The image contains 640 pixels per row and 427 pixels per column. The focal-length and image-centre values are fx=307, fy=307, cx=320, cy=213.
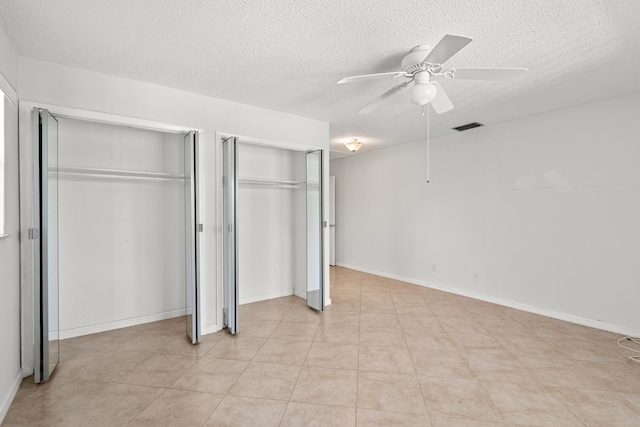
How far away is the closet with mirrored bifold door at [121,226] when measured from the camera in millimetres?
3002

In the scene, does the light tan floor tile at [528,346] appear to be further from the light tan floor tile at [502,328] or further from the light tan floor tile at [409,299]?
the light tan floor tile at [409,299]

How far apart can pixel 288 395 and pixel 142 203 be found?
2.61 metres

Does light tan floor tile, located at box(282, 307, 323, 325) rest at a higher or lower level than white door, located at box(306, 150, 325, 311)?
lower

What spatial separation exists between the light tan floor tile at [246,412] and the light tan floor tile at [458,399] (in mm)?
1008

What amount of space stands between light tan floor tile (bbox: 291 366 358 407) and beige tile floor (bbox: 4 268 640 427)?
1 cm

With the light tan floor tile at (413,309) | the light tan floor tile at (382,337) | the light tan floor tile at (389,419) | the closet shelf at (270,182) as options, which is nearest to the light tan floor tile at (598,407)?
the light tan floor tile at (389,419)

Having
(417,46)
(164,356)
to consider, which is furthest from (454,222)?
(164,356)

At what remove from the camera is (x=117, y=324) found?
131 inches

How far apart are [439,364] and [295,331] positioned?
57.6 inches

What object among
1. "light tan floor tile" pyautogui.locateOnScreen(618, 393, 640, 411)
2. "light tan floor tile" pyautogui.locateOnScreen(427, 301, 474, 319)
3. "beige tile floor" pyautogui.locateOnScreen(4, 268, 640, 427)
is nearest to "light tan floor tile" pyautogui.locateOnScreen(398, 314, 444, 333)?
"beige tile floor" pyautogui.locateOnScreen(4, 268, 640, 427)

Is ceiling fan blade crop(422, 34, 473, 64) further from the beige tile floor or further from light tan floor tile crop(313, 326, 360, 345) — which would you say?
light tan floor tile crop(313, 326, 360, 345)

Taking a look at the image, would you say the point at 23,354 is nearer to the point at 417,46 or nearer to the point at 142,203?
the point at 142,203

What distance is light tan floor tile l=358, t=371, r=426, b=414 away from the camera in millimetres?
2043

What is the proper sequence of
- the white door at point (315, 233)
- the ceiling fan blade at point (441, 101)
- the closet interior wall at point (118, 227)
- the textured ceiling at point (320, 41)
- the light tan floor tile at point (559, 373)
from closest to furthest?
the textured ceiling at point (320, 41), the light tan floor tile at point (559, 373), the ceiling fan blade at point (441, 101), the closet interior wall at point (118, 227), the white door at point (315, 233)
